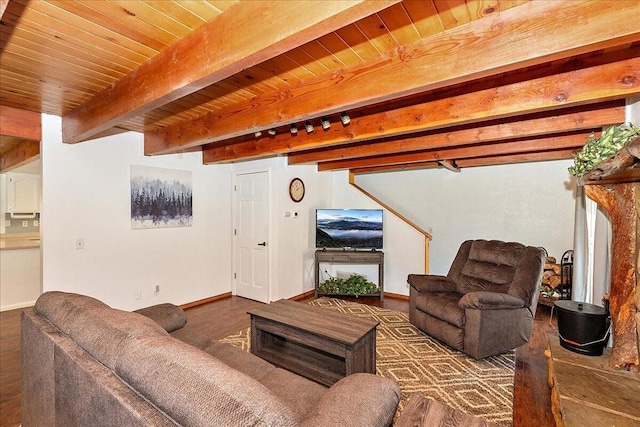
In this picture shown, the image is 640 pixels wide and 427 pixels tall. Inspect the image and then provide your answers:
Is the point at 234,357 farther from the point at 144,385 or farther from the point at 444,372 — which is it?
the point at 444,372

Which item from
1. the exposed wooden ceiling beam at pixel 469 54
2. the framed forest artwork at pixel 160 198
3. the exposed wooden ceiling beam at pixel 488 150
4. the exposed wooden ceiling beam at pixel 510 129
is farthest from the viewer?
the framed forest artwork at pixel 160 198

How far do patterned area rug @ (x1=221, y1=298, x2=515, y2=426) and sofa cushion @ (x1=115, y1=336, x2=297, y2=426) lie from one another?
5.60ft

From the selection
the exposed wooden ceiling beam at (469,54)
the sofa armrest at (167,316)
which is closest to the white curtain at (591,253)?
the exposed wooden ceiling beam at (469,54)

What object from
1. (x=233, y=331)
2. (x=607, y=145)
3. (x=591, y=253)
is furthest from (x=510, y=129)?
(x=233, y=331)

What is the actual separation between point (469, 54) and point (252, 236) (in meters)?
3.82

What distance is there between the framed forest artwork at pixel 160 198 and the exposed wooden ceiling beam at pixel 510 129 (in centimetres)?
232

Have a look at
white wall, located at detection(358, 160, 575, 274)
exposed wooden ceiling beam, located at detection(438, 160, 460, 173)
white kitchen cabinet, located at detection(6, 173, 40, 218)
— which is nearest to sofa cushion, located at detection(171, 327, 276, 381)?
exposed wooden ceiling beam, located at detection(438, 160, 460, 173)

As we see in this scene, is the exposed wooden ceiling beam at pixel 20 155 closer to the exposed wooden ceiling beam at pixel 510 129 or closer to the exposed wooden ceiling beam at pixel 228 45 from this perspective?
the exposed wooden ceiling beam at pixel 228 45

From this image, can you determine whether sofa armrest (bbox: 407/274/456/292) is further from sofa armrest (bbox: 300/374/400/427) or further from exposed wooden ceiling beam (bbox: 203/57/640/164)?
sofa armrest (bbox: 300/374/400/427)

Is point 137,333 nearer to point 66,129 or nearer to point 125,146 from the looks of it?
point 66,129

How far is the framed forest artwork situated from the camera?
3.72m

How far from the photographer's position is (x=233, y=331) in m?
3.41

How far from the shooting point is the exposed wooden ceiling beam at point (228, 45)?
43.0 inches

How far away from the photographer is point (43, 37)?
1.55m
